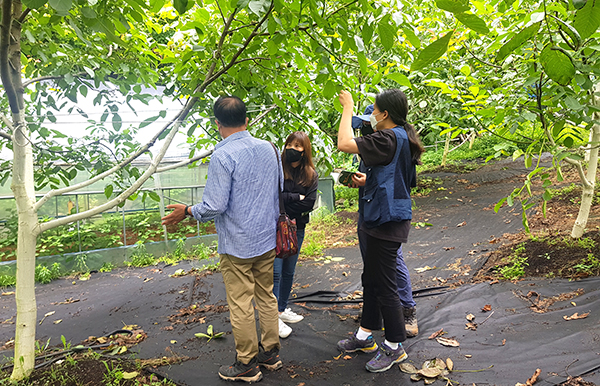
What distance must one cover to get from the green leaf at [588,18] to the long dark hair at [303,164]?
6.92ft

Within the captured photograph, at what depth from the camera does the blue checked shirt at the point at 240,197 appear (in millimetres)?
2035

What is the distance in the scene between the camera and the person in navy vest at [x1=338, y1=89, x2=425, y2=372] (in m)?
1.98

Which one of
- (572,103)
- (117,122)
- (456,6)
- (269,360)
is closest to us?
(456,6)

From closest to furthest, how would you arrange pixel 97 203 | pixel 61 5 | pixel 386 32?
pixel 61 5 → pixel 386 32 → pixel 97 203

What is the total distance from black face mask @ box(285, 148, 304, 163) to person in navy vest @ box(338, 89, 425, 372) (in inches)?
26.6

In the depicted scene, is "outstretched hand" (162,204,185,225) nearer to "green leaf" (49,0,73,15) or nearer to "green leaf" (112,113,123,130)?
"green leaf" (112,113,123,130)

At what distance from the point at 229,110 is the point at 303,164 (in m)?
0.87

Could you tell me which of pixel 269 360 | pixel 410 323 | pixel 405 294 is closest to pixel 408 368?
pixel 410 323

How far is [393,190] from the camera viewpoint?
2.04 metres

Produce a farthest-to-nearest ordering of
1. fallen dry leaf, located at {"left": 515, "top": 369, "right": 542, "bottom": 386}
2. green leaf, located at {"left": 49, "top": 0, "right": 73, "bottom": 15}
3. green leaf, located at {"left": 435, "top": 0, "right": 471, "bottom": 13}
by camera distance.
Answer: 1. fallen dry leaf, located at {"left": 515, "top": 369, "right": 542, "bottom": 386}
2. green leaf, located at {"left": 49, "top": 0, "right": 73, "bottom": 15}
3. green leaf, located at {"left": 435, "top": 0, "right": 471, "bottom": 13}

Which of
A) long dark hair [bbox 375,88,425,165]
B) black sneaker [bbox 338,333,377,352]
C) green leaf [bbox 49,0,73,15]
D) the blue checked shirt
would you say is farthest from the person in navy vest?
green leaf [bbox 49,0,73,15]

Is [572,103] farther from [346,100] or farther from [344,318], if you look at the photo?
[344,318]

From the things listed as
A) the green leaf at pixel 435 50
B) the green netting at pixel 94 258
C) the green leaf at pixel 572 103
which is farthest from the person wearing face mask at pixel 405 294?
the green netting at pixel 94 258

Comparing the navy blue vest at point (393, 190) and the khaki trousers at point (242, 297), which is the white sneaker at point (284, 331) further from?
the navy blue vest at point (393, 190)
